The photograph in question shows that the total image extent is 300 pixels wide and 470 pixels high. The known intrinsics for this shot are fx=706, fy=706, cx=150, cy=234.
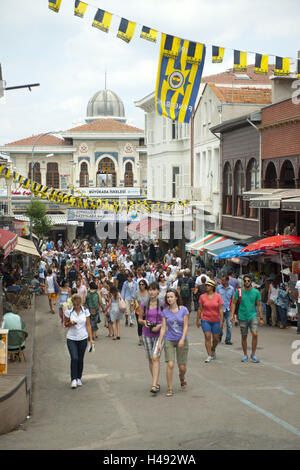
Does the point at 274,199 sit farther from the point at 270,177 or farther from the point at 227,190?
the point at 227,190

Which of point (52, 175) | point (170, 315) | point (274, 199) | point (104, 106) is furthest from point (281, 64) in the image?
point (104, 106)

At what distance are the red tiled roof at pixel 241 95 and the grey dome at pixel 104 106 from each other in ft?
144

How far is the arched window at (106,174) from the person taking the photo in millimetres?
64125

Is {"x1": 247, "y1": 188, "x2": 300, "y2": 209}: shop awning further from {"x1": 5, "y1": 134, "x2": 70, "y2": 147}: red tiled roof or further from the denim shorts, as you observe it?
{"x1": 5, "y1": 134, "x2": 70, "y2": 147}: red tiled roof

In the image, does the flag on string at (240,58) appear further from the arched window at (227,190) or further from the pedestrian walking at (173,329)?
the arched window at (227,190)

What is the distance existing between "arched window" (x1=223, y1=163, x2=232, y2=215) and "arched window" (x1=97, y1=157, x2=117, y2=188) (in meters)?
33.4

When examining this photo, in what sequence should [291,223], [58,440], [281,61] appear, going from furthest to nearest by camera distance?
[291,223] < [281,61] < [58,440]

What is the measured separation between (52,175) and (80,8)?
49311 millimetres

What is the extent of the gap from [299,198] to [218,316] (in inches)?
295

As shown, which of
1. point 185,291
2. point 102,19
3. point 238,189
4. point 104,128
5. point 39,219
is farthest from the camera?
point 104,128

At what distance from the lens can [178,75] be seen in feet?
65.8

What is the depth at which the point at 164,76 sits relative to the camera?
20109 millimetres

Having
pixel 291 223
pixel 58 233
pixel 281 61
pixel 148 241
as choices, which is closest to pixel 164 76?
pixel 281 61

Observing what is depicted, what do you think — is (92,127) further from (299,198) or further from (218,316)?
(218,316)
